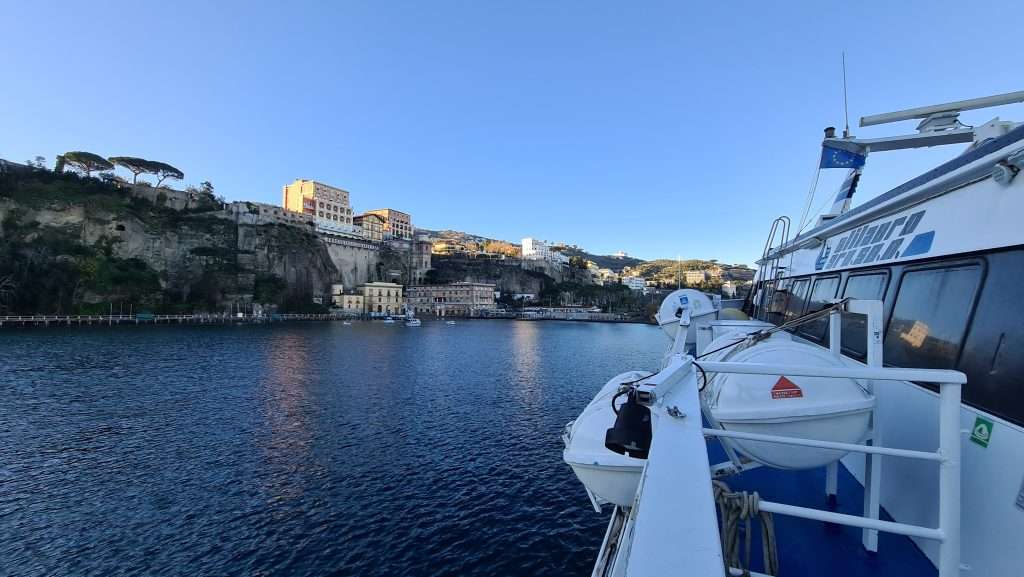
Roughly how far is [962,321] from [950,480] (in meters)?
3.02

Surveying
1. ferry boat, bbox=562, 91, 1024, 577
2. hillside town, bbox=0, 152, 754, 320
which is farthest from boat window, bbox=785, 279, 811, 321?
hillside town, bbox=0, 152, 754, 320

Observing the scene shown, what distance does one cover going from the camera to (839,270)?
28.2 ft

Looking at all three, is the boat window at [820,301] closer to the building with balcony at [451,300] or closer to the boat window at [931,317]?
the boat window at [931,317]

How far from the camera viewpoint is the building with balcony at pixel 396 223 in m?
165

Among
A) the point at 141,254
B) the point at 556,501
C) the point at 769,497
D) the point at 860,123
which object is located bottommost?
the point at 556,501

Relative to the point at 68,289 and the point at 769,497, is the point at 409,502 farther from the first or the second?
the point at 68,289

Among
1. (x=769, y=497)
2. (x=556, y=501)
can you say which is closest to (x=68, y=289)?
(x=556, y=501)

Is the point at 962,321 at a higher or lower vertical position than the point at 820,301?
lower

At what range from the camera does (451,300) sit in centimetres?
14325

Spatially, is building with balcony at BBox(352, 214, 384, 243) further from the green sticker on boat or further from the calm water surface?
the green sticker on boat

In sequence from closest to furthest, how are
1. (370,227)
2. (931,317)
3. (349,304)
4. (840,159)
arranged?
(931,317) < (840,159) < (349,304) < (370,227)

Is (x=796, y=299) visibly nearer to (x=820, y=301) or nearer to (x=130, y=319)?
(x=820, y=301)

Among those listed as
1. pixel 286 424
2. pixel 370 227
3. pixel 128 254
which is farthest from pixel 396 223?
pixel 286 424

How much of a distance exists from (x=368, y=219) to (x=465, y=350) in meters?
112
